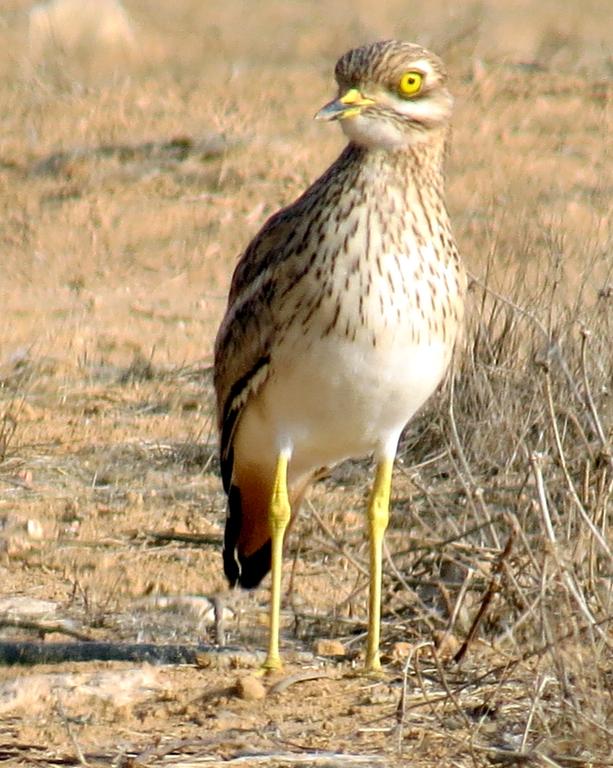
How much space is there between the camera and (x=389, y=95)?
5285 mm

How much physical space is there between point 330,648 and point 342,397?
0.80 metres

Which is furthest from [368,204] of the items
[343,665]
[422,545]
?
[343,665]

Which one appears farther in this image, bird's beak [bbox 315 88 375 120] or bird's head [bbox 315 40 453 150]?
bird's head [bbox 315 40 453 150]

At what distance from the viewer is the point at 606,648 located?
14.8 feet

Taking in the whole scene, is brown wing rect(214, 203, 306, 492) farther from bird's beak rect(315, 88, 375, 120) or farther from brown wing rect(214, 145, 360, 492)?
bird's beak rect(315, 88, 375, 120)

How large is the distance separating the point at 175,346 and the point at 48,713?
13.5 feet

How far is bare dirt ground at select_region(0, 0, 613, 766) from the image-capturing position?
477 cm

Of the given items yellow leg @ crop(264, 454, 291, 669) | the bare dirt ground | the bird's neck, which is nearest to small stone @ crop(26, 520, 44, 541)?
the bare dirt ground

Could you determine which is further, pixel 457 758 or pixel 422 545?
pixel 422 545

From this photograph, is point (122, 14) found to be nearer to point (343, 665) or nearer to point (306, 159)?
point (306, 159)

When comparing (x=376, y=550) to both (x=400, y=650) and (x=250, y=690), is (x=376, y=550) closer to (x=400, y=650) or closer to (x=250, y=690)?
(x=400, y=650)

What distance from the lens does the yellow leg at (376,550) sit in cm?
545

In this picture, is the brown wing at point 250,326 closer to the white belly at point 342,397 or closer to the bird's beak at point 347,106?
the white belly at point 342,397

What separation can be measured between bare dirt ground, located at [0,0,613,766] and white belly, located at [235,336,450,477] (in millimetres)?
198
